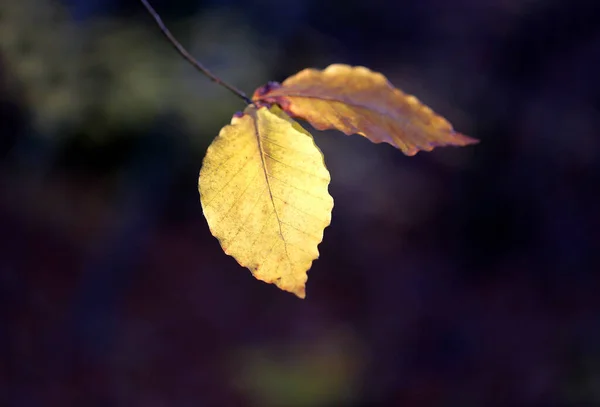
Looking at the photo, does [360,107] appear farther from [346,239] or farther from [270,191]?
[346,239]

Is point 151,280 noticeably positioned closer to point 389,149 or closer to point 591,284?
point 389,149

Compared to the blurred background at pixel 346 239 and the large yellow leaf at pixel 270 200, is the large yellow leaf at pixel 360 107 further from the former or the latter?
the blurred background at pixel 346 239

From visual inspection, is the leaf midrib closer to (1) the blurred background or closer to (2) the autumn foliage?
(2) the autumn foliage

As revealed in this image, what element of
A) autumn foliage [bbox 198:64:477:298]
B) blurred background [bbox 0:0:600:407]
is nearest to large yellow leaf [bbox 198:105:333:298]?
autumn foliage [bbox 198:64:477:298]

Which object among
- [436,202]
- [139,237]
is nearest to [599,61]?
[436,202]

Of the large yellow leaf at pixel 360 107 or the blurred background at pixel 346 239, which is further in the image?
the blurred background at pixel 346 239

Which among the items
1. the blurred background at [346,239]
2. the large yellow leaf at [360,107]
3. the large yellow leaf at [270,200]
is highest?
the blurred background at [346,239]

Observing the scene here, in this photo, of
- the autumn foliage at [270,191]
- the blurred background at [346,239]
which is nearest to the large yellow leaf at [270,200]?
the autumn foliage at [270,191]
